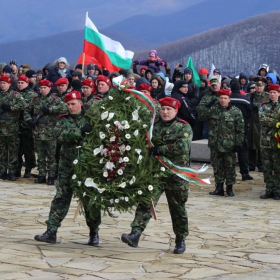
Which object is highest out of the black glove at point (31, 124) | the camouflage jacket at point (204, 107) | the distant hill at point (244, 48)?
the distant hill at point (244, 48)

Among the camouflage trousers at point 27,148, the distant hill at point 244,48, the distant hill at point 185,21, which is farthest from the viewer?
the distant hill at point 185,21

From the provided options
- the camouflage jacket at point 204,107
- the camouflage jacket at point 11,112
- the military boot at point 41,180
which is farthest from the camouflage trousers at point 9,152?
the camouflage jacket at point 204,107

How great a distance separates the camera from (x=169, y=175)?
39.0 feet

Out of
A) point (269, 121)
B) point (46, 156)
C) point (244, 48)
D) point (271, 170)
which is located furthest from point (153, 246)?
point (244, 48)

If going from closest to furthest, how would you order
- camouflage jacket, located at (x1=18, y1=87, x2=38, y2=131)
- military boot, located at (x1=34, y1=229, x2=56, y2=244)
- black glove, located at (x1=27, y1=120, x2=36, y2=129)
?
1. military boot, located at (x1=34, y1=229, x2=56, y2=244)
2. black glove, located at (x1=27, y1=120, x2=36, y2=129)
3. camouflage jacket, located at (x1=18, y1=87, x2=38, y2=131)

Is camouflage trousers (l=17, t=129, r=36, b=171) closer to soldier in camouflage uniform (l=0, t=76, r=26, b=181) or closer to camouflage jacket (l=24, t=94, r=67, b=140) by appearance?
soldier in camouflage uniform (l=0, t=76, r=26, b=181)

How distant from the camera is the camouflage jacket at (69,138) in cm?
1214

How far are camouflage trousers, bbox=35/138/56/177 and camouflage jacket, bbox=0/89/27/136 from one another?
73cm

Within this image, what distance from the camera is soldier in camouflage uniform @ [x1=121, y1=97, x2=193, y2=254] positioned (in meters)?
11.9

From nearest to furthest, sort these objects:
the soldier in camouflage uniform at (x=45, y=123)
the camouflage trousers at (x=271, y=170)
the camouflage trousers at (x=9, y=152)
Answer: the camouflage trousers at (x=271, y=170) → the soldier in camouflage uniform at (x=45, y=123) → the camouflage trousers at (x=9, y=152)

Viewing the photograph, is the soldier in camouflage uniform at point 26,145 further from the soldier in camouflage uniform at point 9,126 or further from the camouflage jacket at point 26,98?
the soldier in camouflage uniform at point 9,126

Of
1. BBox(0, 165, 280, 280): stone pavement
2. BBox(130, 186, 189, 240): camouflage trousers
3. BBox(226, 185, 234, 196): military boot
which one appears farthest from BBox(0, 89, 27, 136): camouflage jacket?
BBox(130, 186, 189, 240): camouflage trousers

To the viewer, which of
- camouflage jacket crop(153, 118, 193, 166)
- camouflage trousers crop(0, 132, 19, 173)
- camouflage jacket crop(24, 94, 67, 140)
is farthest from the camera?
camouflage trousers crop(0, 132, 19, 173)

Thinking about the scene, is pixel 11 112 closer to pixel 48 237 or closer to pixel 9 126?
pixel 9 126
